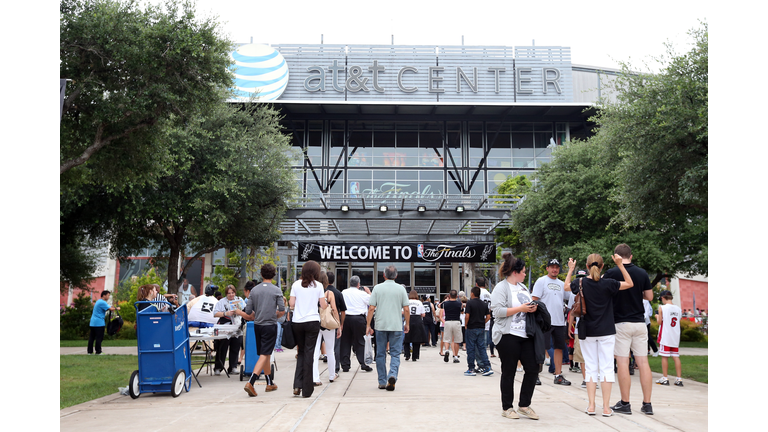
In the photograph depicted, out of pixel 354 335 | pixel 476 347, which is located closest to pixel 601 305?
pixel 476 347

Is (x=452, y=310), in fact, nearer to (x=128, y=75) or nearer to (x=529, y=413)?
(x=529, y=413)

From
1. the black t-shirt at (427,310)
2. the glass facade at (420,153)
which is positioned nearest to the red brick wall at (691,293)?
the glass facade at (420,153)

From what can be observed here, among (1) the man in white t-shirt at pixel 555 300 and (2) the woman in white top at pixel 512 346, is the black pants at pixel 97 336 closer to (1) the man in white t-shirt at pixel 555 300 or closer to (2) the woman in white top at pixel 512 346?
(1) the man in white t-shirt at pixel 555 300

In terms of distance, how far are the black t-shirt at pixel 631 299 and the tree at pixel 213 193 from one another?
40.0 ft

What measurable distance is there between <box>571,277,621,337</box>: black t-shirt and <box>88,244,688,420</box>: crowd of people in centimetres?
1

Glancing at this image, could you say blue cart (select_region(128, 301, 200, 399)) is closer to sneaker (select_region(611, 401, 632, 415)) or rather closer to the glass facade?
sneaker (select_region(611, 401, 632, 415))

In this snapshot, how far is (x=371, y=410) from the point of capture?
21.9ft

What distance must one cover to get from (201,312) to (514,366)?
6096 mm

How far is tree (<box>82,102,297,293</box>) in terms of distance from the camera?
55.1ft

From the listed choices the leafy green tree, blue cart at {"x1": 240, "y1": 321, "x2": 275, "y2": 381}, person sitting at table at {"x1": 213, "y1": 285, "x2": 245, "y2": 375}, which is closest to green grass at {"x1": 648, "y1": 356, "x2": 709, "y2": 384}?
the leafy green tree

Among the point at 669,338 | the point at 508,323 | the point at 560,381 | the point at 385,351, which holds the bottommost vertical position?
the point at 560,381

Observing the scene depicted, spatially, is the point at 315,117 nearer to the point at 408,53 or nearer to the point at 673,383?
the point at 408,53

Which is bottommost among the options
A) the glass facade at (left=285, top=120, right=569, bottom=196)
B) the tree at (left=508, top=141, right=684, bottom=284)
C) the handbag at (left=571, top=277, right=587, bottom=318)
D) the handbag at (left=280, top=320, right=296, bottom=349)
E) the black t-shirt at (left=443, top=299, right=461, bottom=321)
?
the black t-shirt at (left=443, top=299, right=461, bottom=321)

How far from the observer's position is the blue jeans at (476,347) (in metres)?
10.9
